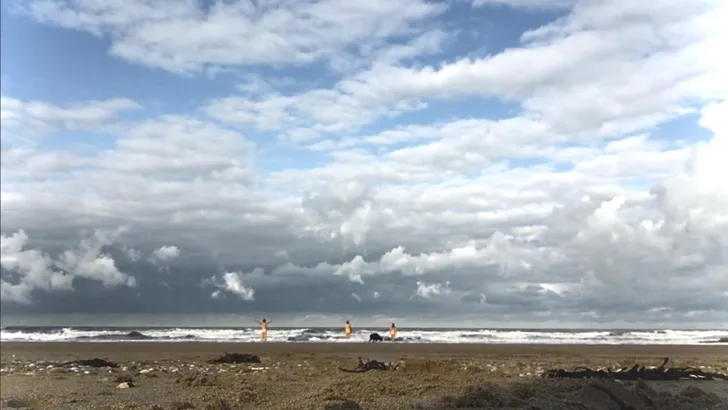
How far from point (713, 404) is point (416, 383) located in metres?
6.26

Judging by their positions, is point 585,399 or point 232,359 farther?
point 232,359

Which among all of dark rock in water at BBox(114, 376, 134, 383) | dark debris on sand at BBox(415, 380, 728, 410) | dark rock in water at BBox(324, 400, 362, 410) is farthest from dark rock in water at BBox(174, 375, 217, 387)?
dark debris on sand at BBox(415, 380, 728, 410)

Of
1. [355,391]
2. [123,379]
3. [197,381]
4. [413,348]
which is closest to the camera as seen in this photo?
[355,391]

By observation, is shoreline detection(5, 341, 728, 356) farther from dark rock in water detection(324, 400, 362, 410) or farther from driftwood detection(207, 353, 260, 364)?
dark rock in water detection(324, 400, 362, 410)

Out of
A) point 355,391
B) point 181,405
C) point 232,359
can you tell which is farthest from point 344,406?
point 232,359

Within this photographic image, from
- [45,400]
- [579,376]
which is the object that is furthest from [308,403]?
[579,376]

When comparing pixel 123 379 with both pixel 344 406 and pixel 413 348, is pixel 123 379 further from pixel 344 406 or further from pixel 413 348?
pixel 413 348

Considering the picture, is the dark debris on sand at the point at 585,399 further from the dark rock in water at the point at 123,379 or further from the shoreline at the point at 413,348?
the shoreline at the point at 413,348

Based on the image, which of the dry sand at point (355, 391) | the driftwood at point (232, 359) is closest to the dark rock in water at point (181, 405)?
the dry sand at point (355, 391)

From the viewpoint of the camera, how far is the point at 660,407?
11.8m

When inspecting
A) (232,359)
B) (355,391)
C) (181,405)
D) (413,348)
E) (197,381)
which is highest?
(413,348)

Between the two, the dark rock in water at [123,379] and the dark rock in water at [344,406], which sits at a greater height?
the dark rock in water at [344,406]

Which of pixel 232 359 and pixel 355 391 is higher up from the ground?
pixel 232 359

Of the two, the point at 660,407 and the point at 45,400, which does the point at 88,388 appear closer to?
the point at 45,400
